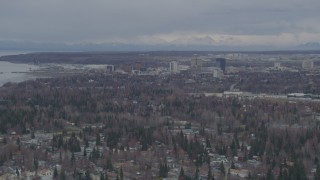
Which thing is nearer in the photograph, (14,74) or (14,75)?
(14,75)

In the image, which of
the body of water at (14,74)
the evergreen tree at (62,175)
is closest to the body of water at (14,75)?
the body of water at (14,74)

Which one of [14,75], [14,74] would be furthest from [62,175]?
[14,74]

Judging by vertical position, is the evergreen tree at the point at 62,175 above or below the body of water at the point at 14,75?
above

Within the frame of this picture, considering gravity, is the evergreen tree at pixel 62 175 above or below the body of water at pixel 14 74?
above

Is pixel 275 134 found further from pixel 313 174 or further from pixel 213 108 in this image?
pixel 213 108

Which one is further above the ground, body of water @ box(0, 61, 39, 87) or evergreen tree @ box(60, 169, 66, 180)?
evergreen tree @ box(60, 169, 66, 180)

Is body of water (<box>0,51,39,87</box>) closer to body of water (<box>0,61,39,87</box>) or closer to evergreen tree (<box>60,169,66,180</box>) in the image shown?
body of water (<box>0,61,39,87</box>)

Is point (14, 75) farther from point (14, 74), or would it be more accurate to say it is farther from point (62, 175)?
point (62, 175)

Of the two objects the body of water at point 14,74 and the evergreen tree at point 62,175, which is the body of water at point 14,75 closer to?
the body of water at point 14,74

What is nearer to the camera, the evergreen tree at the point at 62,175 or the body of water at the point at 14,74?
the evergreen tree at the point at 62,175

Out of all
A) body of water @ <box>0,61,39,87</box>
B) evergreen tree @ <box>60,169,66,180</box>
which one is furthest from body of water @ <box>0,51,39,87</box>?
evergreen tree @ <box>60,169,66,180</box>

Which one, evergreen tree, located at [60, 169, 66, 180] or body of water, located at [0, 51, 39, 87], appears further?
body of water, located at [0, 51, 39, 87]
